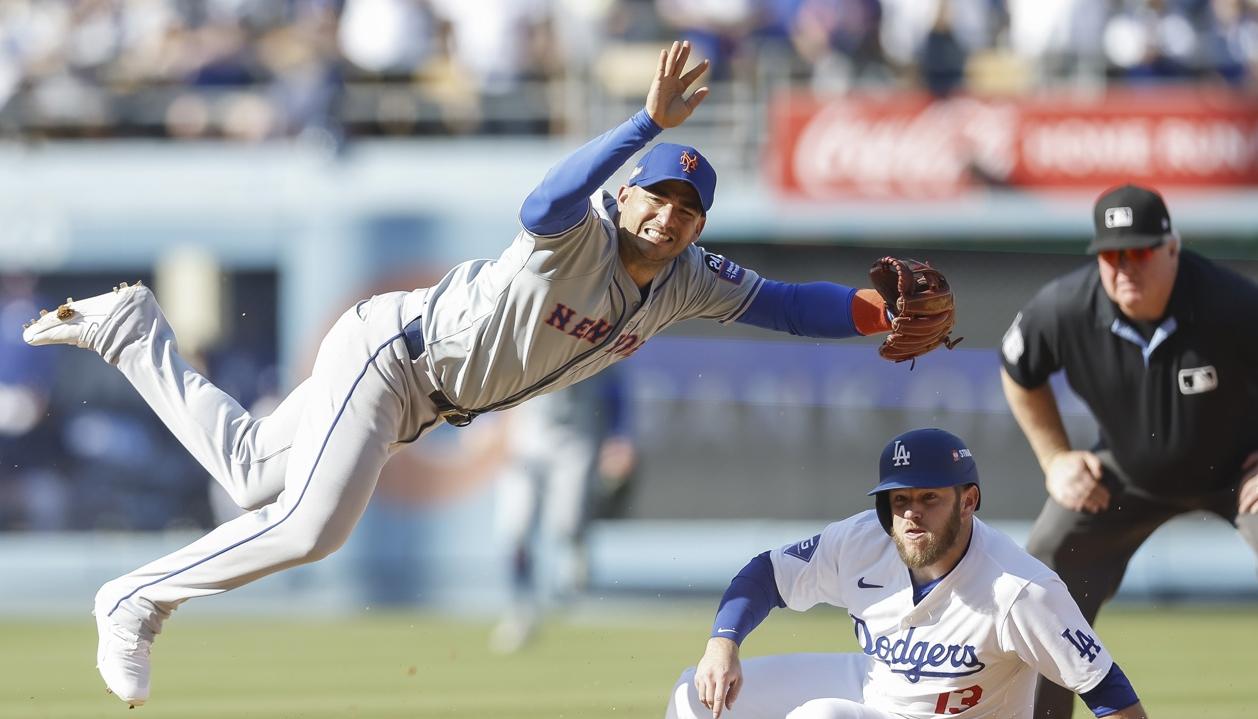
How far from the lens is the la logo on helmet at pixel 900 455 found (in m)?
5.47

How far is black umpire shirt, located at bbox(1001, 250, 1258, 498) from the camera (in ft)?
22.1

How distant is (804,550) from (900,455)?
0.57 m

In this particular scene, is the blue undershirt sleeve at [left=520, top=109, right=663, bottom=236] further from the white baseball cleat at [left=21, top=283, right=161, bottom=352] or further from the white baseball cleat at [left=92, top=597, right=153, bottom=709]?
the white baseball cleat at [left=92, top=597, right=153, bottom=709]

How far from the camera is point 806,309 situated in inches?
257

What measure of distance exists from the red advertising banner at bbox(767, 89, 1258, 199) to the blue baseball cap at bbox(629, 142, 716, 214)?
1045 cm

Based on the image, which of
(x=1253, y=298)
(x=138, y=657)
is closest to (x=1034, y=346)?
(x=1253, y=298)

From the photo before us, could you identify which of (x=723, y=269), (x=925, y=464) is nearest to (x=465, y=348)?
(x=723, y=269)

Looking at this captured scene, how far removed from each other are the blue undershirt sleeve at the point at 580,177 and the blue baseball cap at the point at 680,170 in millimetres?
229

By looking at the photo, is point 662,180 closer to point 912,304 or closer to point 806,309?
point 806,309

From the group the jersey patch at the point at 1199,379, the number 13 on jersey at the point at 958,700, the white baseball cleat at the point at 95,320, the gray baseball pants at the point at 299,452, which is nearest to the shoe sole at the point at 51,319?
the white baseball cleat at the point at 95,320

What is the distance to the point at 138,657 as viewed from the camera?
20.2 ft

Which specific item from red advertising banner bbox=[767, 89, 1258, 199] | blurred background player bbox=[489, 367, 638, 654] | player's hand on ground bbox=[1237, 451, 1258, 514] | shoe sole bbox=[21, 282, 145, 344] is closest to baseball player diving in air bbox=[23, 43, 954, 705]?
shoe sole bbox=[21, 282, 145, 344]

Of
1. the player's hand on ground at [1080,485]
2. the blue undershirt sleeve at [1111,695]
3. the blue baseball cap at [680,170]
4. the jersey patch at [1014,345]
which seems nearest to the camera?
the blue undershirt sleeve at [1111,695]

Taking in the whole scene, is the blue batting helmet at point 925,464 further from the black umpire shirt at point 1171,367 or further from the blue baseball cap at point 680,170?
the black umpire shirt at point 1171,367
